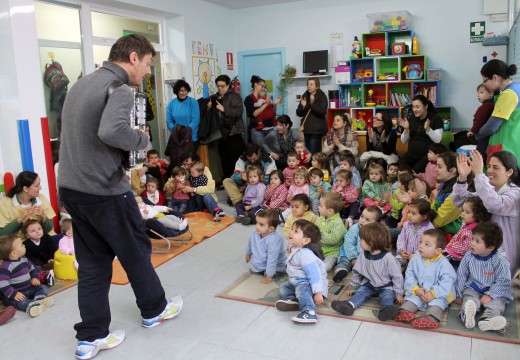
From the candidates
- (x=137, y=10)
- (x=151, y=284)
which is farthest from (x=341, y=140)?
(x=151, y=284)

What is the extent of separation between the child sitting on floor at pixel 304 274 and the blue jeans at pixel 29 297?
1712 mm

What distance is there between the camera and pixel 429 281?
3.25 meters

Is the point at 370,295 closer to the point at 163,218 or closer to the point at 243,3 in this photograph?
the point at 163,218

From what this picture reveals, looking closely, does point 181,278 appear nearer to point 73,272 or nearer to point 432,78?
point 73,272

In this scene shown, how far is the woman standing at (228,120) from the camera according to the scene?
7375 mm

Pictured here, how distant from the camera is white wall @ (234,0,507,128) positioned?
23.7 feet

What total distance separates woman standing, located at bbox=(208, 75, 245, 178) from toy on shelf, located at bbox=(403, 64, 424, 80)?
2.48 meters

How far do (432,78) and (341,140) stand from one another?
1769 millimetres

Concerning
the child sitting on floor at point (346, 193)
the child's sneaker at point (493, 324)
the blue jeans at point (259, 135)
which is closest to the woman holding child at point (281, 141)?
the blue jeans at point (259, 135)

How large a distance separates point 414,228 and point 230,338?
1734mm

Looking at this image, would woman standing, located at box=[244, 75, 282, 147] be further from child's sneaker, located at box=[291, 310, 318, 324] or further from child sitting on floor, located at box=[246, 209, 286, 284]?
child's sneaker, located at box=[291, 310, 318, 324]

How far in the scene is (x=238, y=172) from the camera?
6602 mm

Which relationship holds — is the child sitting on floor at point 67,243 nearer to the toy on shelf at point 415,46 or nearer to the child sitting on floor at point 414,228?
the child sitting on floor at point 414,228

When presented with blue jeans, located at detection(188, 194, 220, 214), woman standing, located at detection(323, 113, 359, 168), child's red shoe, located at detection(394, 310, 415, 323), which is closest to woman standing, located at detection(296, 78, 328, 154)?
woman standing, located at detection(323, 113, 359, 168)
